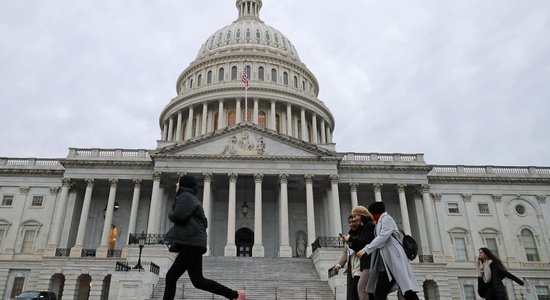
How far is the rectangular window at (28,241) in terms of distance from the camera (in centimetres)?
4569

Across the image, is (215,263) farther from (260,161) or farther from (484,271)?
(484,271)

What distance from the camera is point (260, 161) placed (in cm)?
4403

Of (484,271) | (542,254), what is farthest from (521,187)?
(484,271)

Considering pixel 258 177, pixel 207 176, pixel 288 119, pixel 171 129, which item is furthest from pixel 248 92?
pixel 207 176

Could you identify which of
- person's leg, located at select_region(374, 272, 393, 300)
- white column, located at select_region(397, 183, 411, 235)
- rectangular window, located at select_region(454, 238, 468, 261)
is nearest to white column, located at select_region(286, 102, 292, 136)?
white column, located at select_region(397, 183, 411, 235)

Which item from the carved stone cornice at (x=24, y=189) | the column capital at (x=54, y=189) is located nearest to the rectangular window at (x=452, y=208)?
the column capital at (x=54, y=189)

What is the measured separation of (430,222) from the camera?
1770 inches

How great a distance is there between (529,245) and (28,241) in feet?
173

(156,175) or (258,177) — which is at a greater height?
(156,175)

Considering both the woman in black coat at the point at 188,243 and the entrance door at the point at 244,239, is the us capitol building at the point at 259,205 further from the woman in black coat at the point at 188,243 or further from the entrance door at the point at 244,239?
the woman in black coat at the point at 188,243

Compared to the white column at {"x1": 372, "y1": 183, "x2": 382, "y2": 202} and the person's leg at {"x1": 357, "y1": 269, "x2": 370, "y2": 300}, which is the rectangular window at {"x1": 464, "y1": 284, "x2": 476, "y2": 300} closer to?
the white column at {"x1": 372, "y1": 183, "x2": 382, "y2": 202}

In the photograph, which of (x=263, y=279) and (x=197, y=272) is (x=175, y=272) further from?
(x=263, y=279)

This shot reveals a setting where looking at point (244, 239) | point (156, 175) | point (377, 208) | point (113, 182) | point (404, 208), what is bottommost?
point (377, 208)

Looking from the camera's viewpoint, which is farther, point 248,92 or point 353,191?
point 248,92
